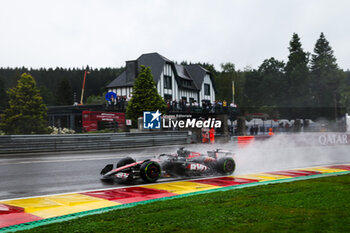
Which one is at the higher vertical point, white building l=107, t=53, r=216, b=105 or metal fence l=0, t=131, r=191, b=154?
white building l=107, t=53, r=216, b=105

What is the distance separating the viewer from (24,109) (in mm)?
43562

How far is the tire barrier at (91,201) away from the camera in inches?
233

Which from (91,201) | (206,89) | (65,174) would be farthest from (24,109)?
(91,201)

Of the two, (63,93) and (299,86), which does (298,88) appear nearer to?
(299,86)

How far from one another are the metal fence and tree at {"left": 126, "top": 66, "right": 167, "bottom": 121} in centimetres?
974

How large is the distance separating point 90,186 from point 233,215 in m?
4.71

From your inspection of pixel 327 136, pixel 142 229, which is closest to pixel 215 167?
pixel 142 229

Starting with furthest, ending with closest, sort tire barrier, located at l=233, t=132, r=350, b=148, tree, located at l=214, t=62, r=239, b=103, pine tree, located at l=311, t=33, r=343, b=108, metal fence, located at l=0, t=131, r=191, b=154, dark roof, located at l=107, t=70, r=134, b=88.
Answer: tree, located at l=214, t=62, r=239, b=103 < pine tree, located at l=311, t=33, r=343, b=108 < dark roof, located at l=107, t=70, r=134, b=88 < tire barrier, located at l=233, t=132, r=350, b=148 < metal fence, located at l=0, t=131, r=191, b=154

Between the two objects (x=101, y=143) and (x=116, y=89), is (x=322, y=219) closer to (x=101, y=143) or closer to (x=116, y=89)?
(x=101, y=143)

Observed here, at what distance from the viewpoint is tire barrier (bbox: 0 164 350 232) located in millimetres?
5918

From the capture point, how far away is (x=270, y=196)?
7.41m

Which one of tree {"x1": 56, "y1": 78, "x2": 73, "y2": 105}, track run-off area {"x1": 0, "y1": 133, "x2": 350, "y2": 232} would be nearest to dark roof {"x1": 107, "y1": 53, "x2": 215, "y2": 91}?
track run-off area {"x1": 0, "y1": 133, "x2": 350, "y2": 232}

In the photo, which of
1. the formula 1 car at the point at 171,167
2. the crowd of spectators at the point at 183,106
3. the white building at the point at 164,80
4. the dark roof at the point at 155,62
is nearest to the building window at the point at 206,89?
the white building at the point at 164,80

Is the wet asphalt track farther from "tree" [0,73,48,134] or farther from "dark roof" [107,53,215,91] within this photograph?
"dark roof" [107,53,215,91]
